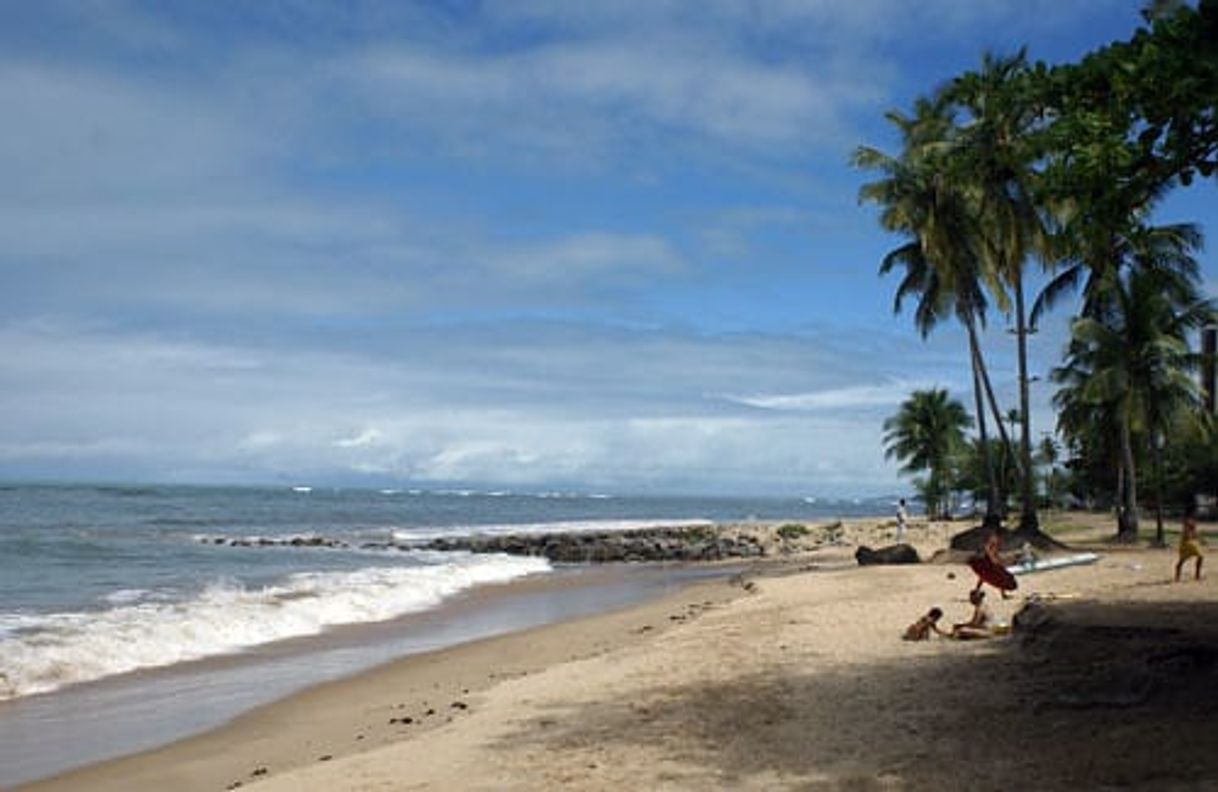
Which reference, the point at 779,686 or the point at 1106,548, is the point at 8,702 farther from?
the point at 1106,548

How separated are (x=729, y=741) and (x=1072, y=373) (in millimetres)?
28394

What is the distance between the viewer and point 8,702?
39.4ft

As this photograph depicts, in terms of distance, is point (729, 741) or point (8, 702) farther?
point (8, 702)

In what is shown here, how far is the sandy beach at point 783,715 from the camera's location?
7.17 m

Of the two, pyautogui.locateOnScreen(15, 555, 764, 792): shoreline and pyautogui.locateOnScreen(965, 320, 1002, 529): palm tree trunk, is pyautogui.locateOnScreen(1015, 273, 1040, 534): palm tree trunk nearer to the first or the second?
pyautogui.locateOnScreen(965, 320, 1002, 529): palm tree trunk

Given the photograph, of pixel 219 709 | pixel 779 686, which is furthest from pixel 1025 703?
pixel 219 709

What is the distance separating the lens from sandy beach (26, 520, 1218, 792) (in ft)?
23.5

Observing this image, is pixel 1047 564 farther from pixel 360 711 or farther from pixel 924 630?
pixel 360 711

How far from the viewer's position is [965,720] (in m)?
8.30

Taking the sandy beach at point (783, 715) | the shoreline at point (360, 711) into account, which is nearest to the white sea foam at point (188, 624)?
the shoreline at point (360, 711)

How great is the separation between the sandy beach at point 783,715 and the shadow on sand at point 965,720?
2cm

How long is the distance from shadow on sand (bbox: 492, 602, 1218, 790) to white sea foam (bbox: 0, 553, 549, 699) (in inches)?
292

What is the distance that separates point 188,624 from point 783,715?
1103cm

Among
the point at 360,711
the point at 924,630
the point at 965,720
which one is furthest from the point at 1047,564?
the point at 360,711
